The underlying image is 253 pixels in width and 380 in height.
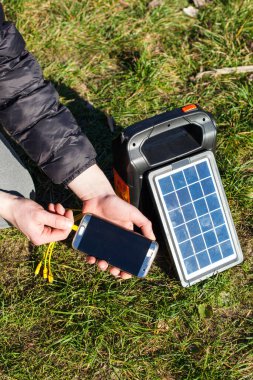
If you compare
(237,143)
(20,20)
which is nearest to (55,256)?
(237,143)

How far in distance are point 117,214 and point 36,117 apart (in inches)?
30.8

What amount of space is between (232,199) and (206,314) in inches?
34.5

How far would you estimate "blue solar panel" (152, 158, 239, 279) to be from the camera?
338 centimetres

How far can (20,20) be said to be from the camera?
→ 15.7 feet

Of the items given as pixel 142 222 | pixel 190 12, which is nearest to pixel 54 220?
pixel 142 222

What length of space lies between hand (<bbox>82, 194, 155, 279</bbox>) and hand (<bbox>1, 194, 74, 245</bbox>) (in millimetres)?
210

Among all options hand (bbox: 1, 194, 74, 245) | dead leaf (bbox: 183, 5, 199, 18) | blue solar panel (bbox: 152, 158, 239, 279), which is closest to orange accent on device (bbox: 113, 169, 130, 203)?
blue solar panel (bbox: 152, 158, 239, 279)

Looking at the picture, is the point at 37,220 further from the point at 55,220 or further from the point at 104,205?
the point at 104,205

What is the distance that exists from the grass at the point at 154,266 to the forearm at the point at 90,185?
0.52 metres

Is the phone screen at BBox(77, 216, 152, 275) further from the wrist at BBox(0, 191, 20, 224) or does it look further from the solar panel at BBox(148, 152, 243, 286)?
the wrist at BBox(0, 191, 20, 224)

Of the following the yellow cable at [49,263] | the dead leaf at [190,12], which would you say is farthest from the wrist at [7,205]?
the dead leaf at [190,12]

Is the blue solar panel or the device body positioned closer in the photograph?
the device body

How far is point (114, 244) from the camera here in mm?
3330

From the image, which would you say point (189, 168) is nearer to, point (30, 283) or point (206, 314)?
point (206, 314)
